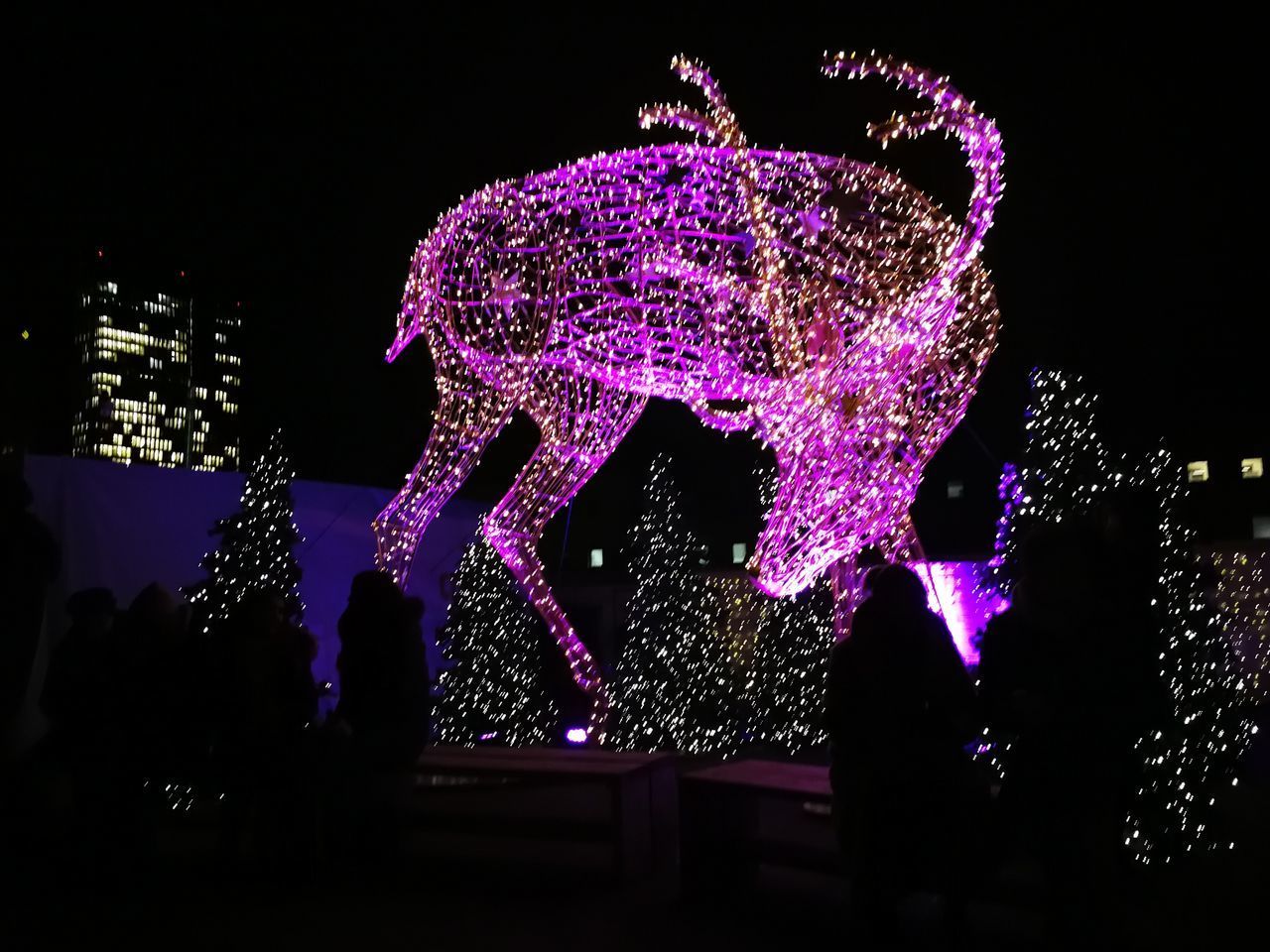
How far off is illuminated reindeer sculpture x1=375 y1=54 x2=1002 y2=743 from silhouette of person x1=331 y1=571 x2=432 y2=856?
8.26 feet

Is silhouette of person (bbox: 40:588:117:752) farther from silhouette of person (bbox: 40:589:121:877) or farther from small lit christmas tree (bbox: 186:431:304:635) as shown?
small lit christmas tree (bbox: 186:431:304:635)

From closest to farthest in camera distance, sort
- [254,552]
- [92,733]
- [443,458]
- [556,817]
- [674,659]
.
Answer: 1. [92,733]
2. [556,817]
3. [443,458]
4. [254,552]
5. [674,659]

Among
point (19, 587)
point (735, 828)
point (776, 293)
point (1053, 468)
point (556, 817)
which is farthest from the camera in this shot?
point (776, 293)

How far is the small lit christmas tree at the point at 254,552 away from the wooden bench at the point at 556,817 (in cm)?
273

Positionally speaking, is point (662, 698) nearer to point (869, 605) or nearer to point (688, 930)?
point (688, 930)

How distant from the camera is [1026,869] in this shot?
14.6 ft

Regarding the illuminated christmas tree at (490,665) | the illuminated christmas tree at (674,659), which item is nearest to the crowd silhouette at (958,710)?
the illuminated christmas tree at (490,665)

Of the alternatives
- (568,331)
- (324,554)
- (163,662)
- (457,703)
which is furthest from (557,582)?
(163,662)

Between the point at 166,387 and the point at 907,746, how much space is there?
56.1 m

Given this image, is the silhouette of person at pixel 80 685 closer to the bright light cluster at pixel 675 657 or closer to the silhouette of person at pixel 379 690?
the silhouette of person at pixel 379 690

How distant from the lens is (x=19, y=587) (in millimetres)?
2600

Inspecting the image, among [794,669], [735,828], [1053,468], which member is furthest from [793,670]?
[735,828]

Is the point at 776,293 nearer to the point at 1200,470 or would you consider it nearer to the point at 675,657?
the point at 675,657

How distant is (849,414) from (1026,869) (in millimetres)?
2916
